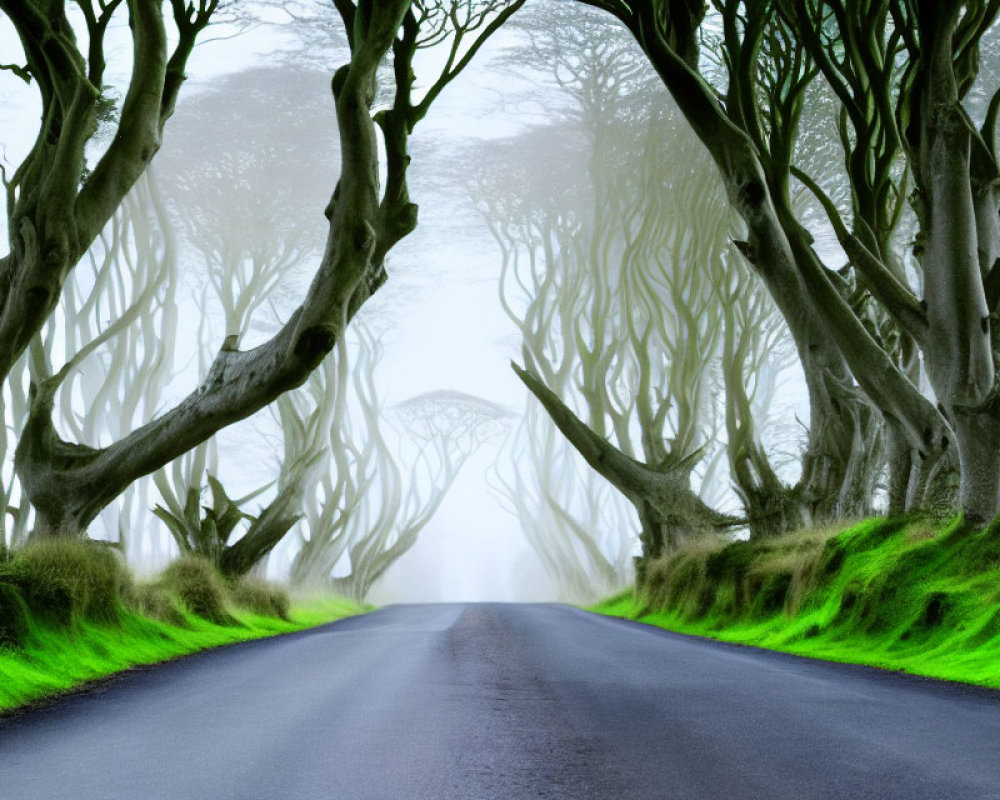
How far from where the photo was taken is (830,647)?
861 centimetres

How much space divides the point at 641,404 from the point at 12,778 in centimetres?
1589

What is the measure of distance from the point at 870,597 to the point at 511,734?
503cm

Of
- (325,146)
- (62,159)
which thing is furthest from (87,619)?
(325,146)

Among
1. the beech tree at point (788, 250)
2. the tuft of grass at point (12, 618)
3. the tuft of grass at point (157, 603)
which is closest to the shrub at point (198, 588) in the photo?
the tuft of grass at point (157, 603)

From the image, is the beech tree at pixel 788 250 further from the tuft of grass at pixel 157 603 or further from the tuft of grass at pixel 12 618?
the tuft of grass at pixel 12 618

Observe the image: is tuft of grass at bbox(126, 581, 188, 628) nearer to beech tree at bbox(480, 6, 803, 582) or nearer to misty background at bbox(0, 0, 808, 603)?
beech tree at bbox(480, 6, 803, 582)

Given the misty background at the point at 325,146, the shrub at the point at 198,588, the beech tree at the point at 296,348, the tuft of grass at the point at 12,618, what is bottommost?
the shrub at the point at 198,588

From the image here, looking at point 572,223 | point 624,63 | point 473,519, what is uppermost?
point 624,63

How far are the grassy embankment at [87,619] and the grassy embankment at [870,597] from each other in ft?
16.9

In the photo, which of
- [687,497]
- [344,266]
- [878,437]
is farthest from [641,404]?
[344,266]

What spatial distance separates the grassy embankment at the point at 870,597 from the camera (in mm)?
7305

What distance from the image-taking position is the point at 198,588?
1222 centimetres

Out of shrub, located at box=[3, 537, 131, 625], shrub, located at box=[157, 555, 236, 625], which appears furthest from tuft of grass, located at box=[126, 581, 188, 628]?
shrub, located at box=[157, 555, 236, 625]

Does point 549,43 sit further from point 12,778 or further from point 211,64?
point 12,778
